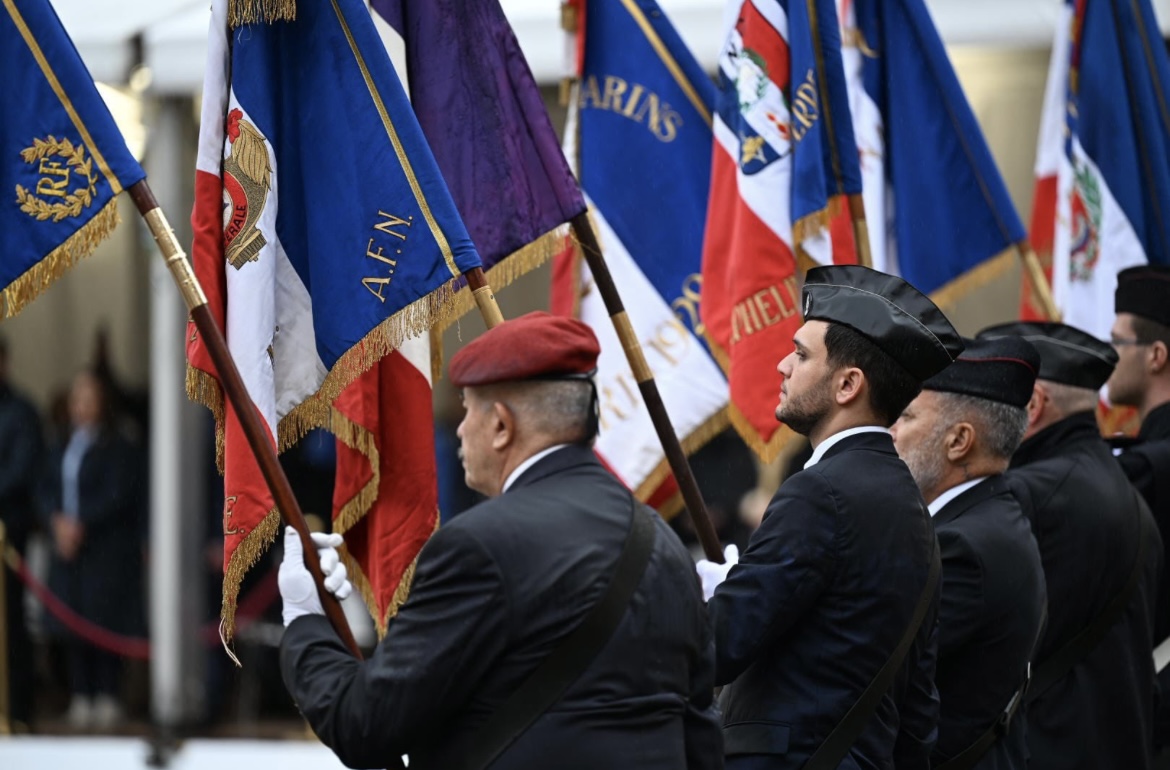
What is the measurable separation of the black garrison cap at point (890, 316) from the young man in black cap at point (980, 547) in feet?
1.79

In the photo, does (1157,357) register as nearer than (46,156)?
No

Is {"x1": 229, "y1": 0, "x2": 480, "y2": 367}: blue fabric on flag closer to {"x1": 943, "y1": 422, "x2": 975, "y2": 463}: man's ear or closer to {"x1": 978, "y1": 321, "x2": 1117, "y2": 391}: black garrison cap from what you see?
{"x1": 943, "y1": 422, "x2": 975, "y2": 463}: man's ear

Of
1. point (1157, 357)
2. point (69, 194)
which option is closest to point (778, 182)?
point (1157, 357)

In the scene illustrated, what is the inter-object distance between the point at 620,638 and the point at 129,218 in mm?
6454

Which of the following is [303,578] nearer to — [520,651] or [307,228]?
[520,651]

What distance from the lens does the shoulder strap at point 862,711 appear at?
3.17m

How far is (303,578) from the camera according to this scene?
118 inches

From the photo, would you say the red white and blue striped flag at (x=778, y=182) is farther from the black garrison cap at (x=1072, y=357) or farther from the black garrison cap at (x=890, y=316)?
the black garrison cap at (x=890, y=316)

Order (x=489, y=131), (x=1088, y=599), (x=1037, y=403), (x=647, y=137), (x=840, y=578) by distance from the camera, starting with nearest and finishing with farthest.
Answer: (x=840, y=578) → (x=489, y=131) → (x=1088, y=599) → (x=1037, y=403) → (x=647, y=137)

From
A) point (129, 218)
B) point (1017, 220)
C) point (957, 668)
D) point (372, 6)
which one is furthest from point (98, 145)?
point (129, 218)

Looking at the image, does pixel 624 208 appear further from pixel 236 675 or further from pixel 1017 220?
pixel 236 675

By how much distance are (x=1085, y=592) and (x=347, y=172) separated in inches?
84.8

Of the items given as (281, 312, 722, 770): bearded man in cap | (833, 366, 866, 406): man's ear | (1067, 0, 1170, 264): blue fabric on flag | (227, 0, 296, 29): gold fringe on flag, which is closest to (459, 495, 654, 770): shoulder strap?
(281, 312, 722, 770): bearded man in cap

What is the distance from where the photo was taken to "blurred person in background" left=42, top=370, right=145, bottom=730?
847 cm
